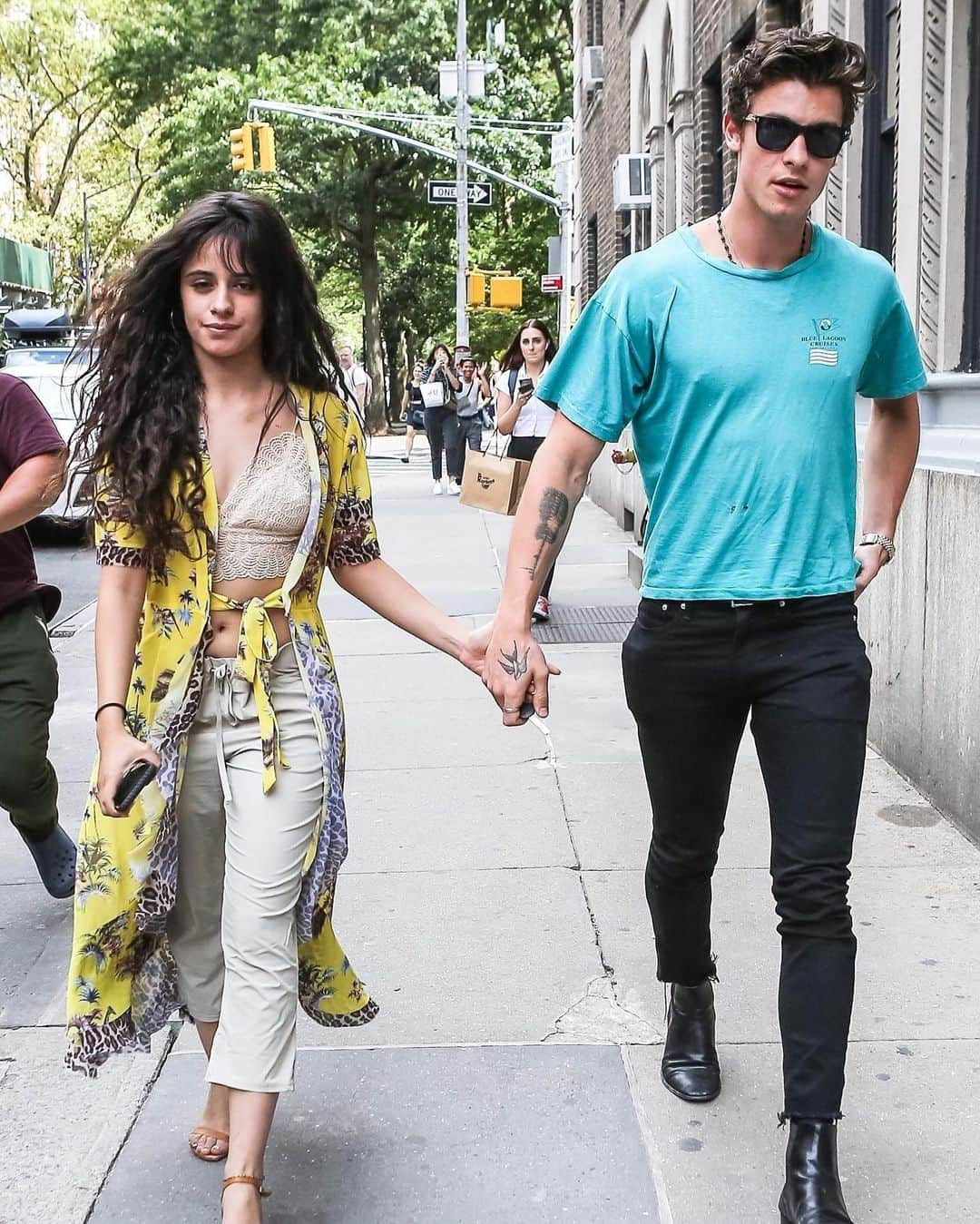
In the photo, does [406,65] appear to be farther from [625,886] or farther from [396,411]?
[625,886]

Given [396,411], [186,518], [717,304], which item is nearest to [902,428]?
[717,304]

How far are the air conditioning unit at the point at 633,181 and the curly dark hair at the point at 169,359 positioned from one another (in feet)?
38.9

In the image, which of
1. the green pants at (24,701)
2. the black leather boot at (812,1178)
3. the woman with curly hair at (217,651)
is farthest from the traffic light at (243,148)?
the black leather boot at (812,1178)

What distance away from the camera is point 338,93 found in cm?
3375

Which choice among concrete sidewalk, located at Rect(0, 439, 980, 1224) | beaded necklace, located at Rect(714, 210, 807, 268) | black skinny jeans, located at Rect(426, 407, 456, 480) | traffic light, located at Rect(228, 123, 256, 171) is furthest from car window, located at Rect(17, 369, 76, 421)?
beaded necklace, located at Rect(714, 210, 807, 268)

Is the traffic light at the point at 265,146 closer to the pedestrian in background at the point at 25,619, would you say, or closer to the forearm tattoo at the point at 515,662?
the pedestrian in background at the point at 25,619

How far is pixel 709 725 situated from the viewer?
314cm

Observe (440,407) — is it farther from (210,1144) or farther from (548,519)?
(210,1144)

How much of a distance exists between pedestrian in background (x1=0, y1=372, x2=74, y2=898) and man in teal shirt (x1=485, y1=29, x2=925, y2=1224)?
170 cm

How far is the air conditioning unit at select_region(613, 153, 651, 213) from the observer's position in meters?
14.3

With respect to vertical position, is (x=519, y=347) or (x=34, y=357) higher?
(x=519, y=347)

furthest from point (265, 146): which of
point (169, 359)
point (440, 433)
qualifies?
point (169, 359)

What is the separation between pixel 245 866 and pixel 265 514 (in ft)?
2.11

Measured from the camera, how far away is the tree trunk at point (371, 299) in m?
38.7
